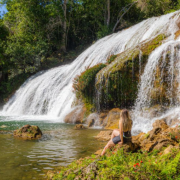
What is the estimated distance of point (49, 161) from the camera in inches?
225

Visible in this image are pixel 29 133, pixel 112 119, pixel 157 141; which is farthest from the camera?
pixel 112 119

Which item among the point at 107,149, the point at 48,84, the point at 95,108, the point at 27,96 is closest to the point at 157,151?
the point at 107,149

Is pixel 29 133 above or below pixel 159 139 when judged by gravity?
below

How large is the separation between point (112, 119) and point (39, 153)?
6006 millimetres

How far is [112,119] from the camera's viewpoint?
1190 centimetres

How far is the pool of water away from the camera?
498 cm

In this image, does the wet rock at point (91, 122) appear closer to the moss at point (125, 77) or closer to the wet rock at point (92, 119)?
the wet rock at point (92, 119)

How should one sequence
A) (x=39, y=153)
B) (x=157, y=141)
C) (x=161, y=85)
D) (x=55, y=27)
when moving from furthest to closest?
(x=55, y=27), (x=161, y=85), (x=39, y=153), (x=157, y=141)

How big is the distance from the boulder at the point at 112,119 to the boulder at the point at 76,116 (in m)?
1.97

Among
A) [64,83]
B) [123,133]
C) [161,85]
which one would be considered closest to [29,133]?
[123,133]

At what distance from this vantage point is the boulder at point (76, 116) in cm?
1372

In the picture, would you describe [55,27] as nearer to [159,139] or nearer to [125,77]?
[125,77]

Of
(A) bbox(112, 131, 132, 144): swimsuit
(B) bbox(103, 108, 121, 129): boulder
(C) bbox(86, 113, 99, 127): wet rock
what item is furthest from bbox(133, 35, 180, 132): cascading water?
(A) bbox(112, 131, 132, 144): swimsuit

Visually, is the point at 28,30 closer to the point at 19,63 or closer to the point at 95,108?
the point at 19,63
